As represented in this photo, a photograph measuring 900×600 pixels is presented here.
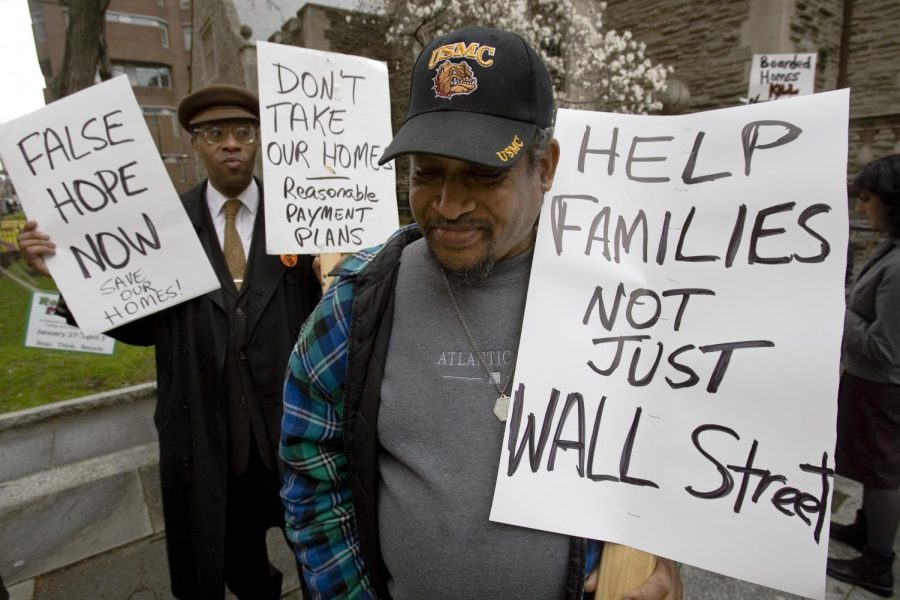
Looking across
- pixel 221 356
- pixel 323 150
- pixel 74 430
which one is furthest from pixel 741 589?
pixel 74 430

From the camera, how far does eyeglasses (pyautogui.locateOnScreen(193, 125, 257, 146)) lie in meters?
2.11

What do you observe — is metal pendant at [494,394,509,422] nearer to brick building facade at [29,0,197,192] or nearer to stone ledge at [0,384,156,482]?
stone ledge at [0,384,156,482]

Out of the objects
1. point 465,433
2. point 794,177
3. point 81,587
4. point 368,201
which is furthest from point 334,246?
point 81,587

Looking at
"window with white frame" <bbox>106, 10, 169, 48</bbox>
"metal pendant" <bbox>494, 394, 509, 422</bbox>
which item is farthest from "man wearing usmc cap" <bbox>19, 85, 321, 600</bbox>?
"window with white frame" <bbox>106, 10, 169, 48</bbox>

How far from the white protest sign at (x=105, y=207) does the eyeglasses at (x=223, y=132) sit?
0.30 m

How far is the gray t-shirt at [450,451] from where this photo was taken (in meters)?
1.04

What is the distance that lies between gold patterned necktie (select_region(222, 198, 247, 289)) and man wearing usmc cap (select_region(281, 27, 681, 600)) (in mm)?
1024

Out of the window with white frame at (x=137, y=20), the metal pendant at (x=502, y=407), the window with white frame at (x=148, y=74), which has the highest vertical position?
the window with white frame at (x=137, y=20)

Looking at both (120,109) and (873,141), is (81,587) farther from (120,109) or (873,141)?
(873,141)

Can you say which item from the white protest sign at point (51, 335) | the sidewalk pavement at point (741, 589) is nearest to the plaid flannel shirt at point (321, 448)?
the sidewalk pavement at point (741, 589)

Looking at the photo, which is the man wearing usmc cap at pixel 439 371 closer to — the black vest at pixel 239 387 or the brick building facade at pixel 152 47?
the black vest at pixel 239 387

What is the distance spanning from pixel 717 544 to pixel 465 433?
53 cm

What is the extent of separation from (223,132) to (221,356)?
96 cm

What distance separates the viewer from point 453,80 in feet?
3.45
